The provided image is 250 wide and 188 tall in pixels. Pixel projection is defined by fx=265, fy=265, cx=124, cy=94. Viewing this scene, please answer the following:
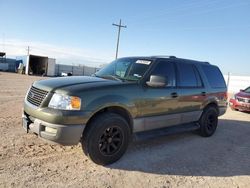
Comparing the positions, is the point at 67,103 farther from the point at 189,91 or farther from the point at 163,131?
the point at 189,91

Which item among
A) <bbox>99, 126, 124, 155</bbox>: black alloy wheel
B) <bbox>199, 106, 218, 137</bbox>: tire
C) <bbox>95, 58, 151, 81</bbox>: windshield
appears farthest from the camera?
<bbox>199, 106, 218, 137</bbox>: tire

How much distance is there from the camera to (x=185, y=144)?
21.1ft

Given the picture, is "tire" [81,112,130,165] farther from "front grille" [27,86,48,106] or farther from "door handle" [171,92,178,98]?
"door handle" [171,92,178,98]

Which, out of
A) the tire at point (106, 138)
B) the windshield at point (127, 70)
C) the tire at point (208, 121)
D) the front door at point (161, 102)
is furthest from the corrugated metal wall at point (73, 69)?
the tire at point (106, 138)

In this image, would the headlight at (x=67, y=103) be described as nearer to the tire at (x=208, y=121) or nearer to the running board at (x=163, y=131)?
the running board at (x=163, y=131)

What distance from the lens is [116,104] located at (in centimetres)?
468

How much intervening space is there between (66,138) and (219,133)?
5304 mm

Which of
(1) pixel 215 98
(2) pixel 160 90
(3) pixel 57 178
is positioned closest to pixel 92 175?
(3) pixel 57 178

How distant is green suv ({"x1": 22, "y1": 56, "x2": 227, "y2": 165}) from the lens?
4230 mm

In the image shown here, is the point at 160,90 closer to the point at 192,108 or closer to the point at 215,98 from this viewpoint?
the point at 192,108

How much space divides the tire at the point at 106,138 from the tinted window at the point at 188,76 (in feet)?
6.84

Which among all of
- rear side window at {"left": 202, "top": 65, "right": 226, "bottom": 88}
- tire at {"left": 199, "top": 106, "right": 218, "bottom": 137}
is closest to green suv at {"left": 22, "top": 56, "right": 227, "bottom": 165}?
tire at {"left": 199, "top": 106, "right": 218, "bottom": 137}

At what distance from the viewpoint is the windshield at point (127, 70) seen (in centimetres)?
546

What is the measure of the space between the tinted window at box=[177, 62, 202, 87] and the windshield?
1.03 metres
